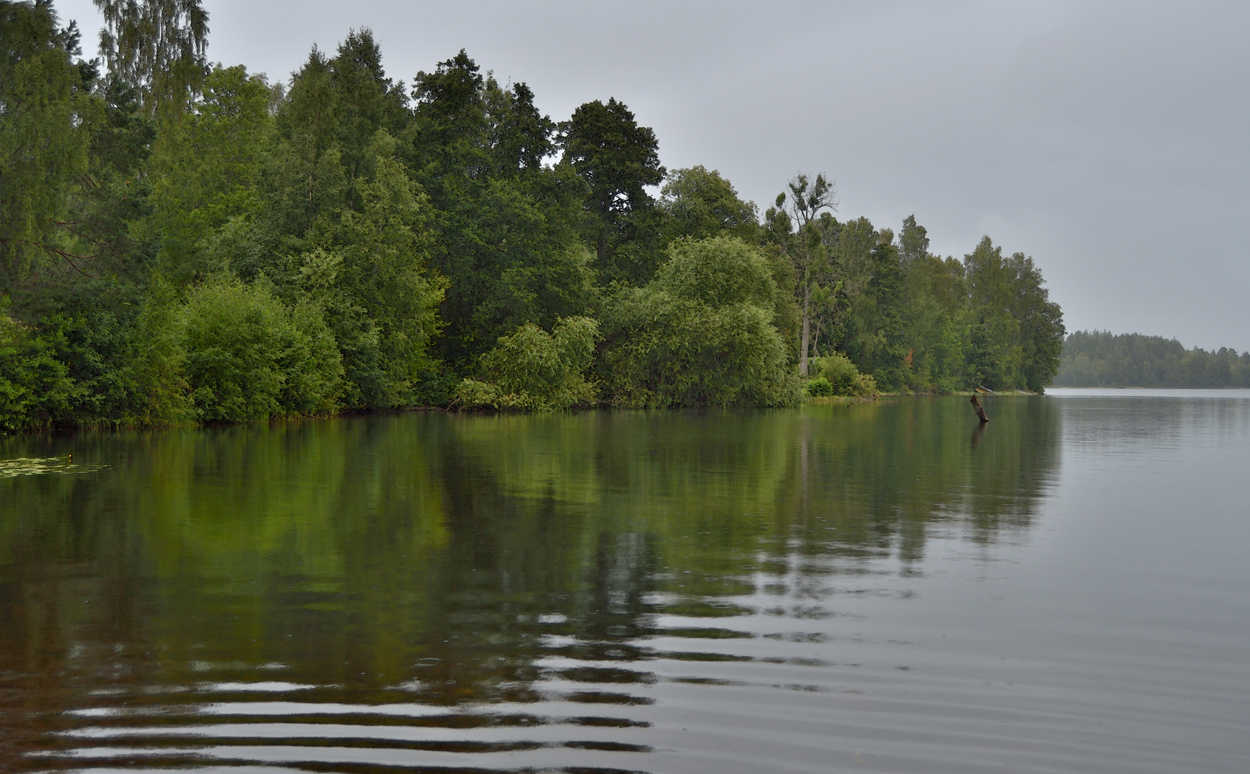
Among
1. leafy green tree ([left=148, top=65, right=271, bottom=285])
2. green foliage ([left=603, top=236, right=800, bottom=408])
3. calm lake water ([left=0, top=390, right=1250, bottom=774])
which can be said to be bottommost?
calm lake water ([left=0, top=390, right=1250, bottom=774])

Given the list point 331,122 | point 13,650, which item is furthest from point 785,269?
point 13,650

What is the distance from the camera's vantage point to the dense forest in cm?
2591

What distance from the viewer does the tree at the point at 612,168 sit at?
58.3 metres

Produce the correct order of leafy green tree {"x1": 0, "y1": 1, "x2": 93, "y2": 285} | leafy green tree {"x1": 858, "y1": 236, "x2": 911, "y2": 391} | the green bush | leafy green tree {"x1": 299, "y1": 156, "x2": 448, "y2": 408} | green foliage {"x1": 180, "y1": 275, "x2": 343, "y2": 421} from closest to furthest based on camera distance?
leafy green tree {"x1": 0, "y1": 1, "x2": 93, "y2": 285} < green foliage {"x1": 180, "y1": 275, "x2": 343, "y2": 421} < leafy green tree {"x1": 299, "y1": 156, "x2": 448, "y2": 408} < the green bush < leafy green tree {"x1": 858, "y1": 236, "x2": 911, "y2": 391}

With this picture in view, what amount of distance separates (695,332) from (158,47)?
3006 cm

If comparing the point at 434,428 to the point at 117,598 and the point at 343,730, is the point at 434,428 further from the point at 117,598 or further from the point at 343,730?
the point at 343,730

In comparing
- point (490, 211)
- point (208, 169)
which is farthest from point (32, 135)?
point (490, 211)

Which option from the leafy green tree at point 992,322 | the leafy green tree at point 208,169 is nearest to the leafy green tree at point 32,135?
the leafy green tree at point 208,169

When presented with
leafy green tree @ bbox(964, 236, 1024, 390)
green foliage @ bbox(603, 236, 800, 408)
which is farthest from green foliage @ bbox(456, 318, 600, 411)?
leafy green tree @ bbox(964, 236, 1024, 390)

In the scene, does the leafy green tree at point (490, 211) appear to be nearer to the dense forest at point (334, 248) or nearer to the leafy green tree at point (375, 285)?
the dense forest at point (334, 248)

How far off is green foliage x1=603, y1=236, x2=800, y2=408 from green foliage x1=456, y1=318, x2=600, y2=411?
534 centimetres

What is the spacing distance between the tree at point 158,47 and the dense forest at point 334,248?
0.35ft

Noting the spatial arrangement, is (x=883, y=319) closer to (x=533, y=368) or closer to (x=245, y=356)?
(x=533, y=368)

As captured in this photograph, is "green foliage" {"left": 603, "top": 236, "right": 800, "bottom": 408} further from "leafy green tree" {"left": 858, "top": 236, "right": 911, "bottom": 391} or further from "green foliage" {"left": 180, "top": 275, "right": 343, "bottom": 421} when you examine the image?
"leafy green tree" {"left": 858, "top": 236, "right": 911, "bottom": 391}
